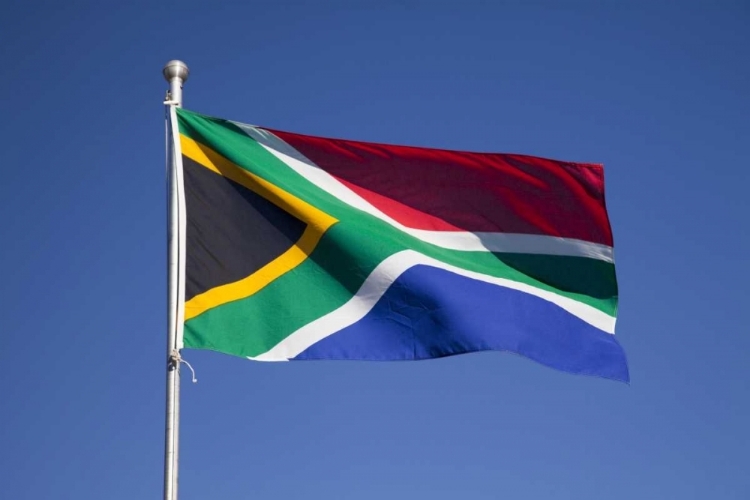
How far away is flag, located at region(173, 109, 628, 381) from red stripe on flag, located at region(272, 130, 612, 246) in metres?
0.02

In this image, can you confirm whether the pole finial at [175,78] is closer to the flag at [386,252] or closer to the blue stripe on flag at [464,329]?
the flag at [386,252]

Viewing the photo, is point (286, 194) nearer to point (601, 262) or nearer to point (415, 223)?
point (415, 223)

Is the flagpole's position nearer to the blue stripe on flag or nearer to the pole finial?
the pole finial

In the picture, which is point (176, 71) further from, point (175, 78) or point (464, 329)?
point (464, 329)

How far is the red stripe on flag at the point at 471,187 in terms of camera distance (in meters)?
16.3

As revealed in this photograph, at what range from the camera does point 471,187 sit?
16.8 m

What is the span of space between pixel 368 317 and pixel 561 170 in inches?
146

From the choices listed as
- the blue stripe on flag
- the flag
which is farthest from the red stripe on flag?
the blue stripe on flag

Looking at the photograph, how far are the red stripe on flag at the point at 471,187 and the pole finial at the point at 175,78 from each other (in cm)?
172

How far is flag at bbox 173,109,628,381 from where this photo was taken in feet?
47.2

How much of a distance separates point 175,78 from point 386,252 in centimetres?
299

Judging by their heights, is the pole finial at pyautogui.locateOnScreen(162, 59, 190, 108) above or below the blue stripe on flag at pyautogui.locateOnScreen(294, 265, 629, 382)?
above

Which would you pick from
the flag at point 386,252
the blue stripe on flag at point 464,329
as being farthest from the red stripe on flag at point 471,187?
the blue stripe on flag at point 464,329

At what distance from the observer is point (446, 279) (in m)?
15.5
